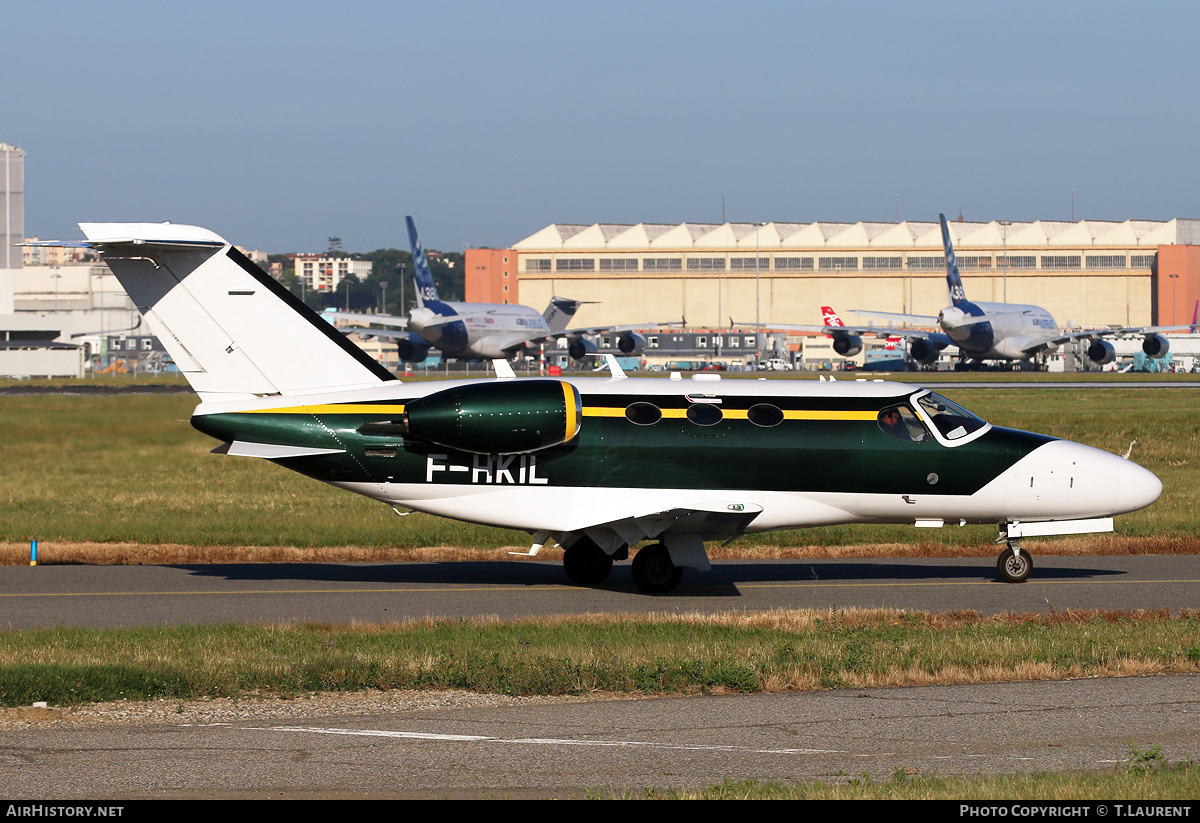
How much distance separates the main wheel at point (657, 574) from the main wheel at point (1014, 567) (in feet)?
14.5

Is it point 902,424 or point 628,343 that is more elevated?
point 628,343

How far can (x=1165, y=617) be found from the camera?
15.2 m

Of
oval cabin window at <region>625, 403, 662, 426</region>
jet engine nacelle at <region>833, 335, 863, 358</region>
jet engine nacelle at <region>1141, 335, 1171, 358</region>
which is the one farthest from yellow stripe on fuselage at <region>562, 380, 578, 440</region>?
jet engine nacelle at <region>1141, 335, 1171, 358</region>

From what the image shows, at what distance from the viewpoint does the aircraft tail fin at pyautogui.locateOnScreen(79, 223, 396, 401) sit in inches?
697

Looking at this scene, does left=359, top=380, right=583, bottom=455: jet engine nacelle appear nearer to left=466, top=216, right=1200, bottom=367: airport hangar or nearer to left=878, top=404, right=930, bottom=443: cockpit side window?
left=878, top=404, right=930, bottom=443: cockpit side window

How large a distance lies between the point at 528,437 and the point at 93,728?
7.89 m

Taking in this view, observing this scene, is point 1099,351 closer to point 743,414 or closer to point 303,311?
point 743,414

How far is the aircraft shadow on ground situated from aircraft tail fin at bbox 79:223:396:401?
302cm

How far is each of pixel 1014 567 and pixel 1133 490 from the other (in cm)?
187

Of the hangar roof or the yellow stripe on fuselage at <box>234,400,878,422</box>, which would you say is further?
the hangar roof

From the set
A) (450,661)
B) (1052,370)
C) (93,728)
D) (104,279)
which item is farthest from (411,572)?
(104,279)

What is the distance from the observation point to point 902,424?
18312 millimetres

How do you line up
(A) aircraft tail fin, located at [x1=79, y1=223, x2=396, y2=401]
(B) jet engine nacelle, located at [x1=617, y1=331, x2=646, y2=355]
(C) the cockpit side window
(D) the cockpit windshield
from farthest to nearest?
(B) jet engine nacelle, located at [x1=617, y1=331, x2=646, y2=355], (D) the cockpit windshield, (C) the cockpit side window, (A) aircraft tail fin, located at [x1=79, y1=223, x2=396, y2=401]

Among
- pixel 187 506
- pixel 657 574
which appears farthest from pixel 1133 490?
pixel 187 506
